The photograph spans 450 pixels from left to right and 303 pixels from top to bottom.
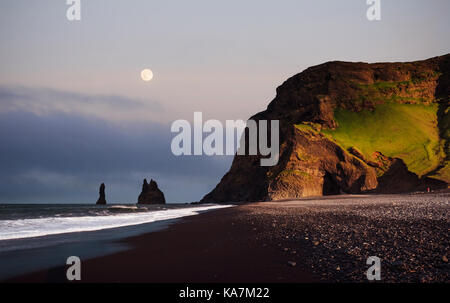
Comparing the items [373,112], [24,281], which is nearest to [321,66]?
[373,112]

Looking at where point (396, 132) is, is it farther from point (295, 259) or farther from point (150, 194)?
point (150, 194)

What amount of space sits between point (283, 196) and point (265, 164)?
70.7ft

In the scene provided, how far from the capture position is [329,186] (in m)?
75.8

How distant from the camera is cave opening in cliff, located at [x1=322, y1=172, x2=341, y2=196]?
75.0 meters

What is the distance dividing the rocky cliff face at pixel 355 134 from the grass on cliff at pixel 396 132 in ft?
0.68

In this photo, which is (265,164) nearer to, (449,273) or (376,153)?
(376,153)

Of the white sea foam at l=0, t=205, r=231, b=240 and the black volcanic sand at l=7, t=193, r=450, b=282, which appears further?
the white sea foam at l=0, t=205, r=231, b=240

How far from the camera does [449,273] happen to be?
579cm

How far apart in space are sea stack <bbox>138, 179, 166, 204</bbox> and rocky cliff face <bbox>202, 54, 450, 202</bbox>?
46.4m
